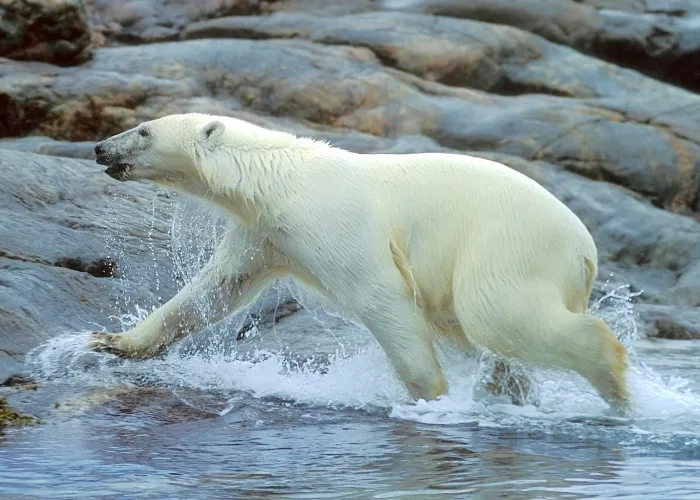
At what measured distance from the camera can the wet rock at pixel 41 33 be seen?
12.9 m

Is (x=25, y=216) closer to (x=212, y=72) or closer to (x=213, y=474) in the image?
(x=213, y=474)

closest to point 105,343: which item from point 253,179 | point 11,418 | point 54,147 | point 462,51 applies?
point 11,418

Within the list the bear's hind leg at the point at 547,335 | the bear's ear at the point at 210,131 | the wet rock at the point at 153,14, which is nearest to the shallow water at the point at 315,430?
the bear's hind leg at the point at 547,335

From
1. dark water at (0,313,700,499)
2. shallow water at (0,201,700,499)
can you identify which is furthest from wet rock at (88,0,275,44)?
dark water at (0,313,700,499)

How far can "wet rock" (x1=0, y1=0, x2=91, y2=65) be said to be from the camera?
12.9 meters

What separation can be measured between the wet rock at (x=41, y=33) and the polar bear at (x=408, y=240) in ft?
24.2

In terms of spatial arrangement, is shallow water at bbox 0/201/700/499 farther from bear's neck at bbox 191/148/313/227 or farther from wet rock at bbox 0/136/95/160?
wet rock at bbox 0/136/95/160

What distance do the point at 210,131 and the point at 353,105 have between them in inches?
278

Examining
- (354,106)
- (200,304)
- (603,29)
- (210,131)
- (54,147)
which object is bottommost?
(200,304)

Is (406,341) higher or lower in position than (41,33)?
lower

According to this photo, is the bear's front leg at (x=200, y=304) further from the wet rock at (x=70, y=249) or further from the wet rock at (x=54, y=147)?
the wet rock at (x=54, y=147)

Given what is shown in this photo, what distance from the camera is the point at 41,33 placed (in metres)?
12.9

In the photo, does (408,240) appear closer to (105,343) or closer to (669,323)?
(105,343)

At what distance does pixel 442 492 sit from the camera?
385 cm
